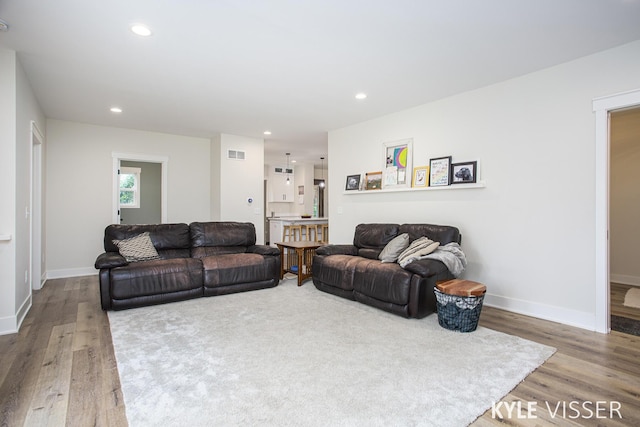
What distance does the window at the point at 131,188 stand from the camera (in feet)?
28.6

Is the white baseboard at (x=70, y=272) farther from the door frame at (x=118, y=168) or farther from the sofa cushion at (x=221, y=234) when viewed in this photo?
the sofa cushion at (x=221, y=234)

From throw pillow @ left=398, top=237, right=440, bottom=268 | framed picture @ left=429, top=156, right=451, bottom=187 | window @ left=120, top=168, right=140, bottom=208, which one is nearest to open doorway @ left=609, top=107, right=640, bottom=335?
framed picture @ left=429, top=156, right=451, bottom=187

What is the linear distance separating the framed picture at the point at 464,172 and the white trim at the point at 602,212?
3.81 feet

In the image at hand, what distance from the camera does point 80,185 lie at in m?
5.63

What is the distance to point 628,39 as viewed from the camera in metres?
2.82

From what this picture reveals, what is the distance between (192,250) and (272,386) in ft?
10.3

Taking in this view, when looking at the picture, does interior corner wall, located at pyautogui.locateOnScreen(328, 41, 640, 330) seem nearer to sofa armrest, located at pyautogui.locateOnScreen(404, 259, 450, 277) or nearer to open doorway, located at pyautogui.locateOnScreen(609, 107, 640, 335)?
sofa armrest, located at pyautogui.locateOnScreen(404, 259, 450, 277)

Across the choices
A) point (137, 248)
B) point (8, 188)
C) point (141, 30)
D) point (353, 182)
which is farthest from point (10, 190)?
point (353, 182)

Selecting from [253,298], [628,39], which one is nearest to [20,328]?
[253,298]

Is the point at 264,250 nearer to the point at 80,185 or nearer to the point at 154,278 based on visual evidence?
the point at 154,278

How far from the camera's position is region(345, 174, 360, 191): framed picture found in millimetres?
5502

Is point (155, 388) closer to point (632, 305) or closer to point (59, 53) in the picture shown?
point (59, 53)

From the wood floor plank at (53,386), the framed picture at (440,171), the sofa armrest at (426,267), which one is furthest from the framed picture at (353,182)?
the wood floor plank at (53,386)

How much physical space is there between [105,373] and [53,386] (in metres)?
0.28
